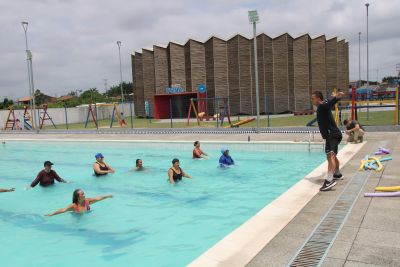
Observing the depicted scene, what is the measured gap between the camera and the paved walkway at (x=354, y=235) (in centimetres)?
372

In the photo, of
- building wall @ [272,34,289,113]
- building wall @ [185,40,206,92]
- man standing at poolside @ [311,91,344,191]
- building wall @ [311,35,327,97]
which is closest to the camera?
man standing at poolside @ [311,91,344,191]

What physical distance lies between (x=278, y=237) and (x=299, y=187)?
265 centimetres

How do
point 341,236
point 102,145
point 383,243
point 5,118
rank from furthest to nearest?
point 5,118 → point 102,145 → point 341,236 → point 383,243

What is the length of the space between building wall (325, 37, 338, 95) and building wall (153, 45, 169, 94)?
16732 mm

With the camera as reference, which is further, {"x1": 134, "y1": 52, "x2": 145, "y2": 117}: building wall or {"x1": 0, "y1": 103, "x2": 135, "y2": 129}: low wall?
{"x1": 134, "y1": 52, "x2": 145, "y2": 117}: building wall

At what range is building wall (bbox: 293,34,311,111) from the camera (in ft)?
120

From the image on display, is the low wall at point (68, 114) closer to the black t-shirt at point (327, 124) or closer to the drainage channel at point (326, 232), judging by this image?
the black t-shirt at point (327, 124)

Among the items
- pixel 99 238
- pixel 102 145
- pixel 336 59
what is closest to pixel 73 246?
pixel 99 238

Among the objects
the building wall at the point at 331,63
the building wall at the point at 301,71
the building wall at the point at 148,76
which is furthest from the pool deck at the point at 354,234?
the building wall at the point at 331,63

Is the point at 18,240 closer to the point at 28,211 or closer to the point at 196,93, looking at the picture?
the point at 28,211

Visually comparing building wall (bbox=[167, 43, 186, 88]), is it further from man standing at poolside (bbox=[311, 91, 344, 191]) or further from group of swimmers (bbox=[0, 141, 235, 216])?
man standing at poolside (bbox=[311, 91, 344, 191])

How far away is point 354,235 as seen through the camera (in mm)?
4309

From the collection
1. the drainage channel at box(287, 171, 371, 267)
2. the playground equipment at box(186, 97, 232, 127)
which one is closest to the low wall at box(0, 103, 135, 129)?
the playground equipment at box(186, 97, 232, 127)

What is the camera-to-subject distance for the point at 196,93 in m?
37.4
